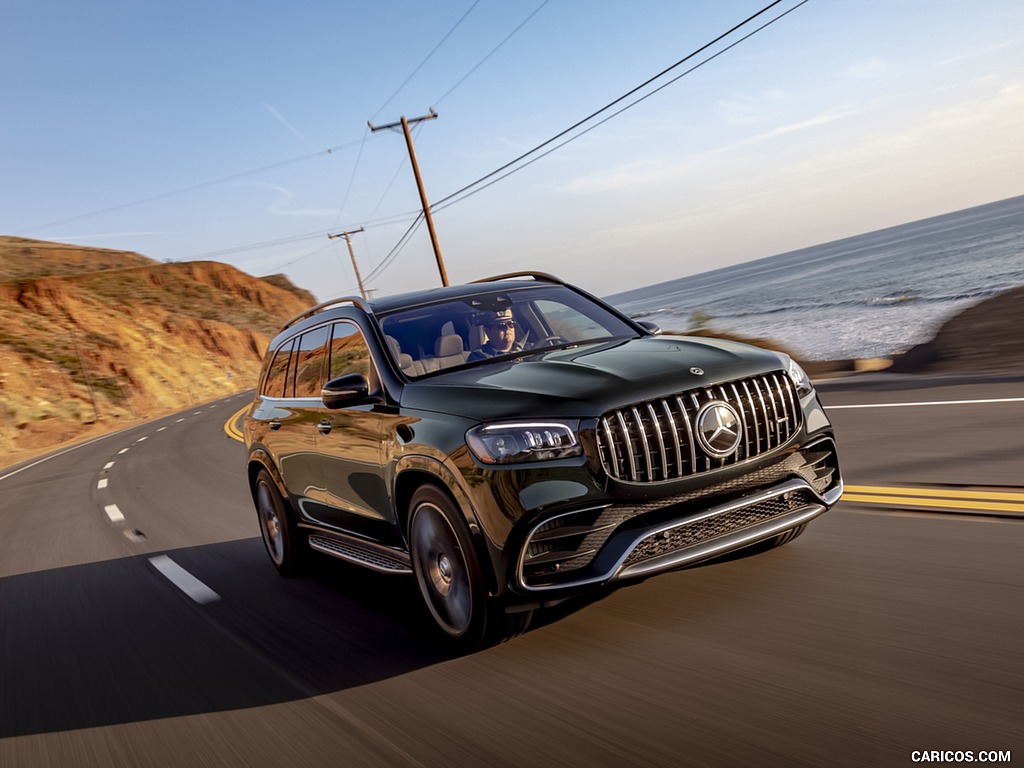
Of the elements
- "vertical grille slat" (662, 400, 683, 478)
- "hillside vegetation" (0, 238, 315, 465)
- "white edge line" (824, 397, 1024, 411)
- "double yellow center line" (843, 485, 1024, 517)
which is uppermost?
"hillside vegetation" (0, 238, 315, 465)

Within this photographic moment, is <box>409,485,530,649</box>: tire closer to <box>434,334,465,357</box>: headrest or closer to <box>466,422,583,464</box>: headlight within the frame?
<box>466,422,583,464</box>: headlight

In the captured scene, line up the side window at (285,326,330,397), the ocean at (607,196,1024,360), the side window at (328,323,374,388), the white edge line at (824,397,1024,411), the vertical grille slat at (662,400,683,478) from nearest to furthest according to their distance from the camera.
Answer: the vertical grille slat at (662,400,683,478), the side window at (328,323,374,388), the side window at (285,326,330,397), the white edge line at (824,397,1024,411), the ocean at (607,196,1024,360)

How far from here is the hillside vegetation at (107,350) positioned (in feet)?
160

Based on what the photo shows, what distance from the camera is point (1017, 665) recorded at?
3232mm

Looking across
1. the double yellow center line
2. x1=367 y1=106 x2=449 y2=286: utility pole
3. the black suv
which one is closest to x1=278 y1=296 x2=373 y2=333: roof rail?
the black suv

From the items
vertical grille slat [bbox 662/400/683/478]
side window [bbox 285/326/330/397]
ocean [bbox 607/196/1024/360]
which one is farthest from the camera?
ocean [bbox 607/196/1024/360]

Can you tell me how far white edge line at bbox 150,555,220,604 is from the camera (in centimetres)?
643

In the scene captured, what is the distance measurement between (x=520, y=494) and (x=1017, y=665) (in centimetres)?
186

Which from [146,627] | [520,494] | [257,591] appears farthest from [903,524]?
[146,627]

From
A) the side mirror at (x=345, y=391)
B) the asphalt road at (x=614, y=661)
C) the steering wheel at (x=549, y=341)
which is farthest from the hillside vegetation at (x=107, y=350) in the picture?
the steering wheel at (x=549, y=341)

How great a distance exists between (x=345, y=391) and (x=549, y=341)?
4.06 ft

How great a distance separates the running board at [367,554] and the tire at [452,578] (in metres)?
0.18
